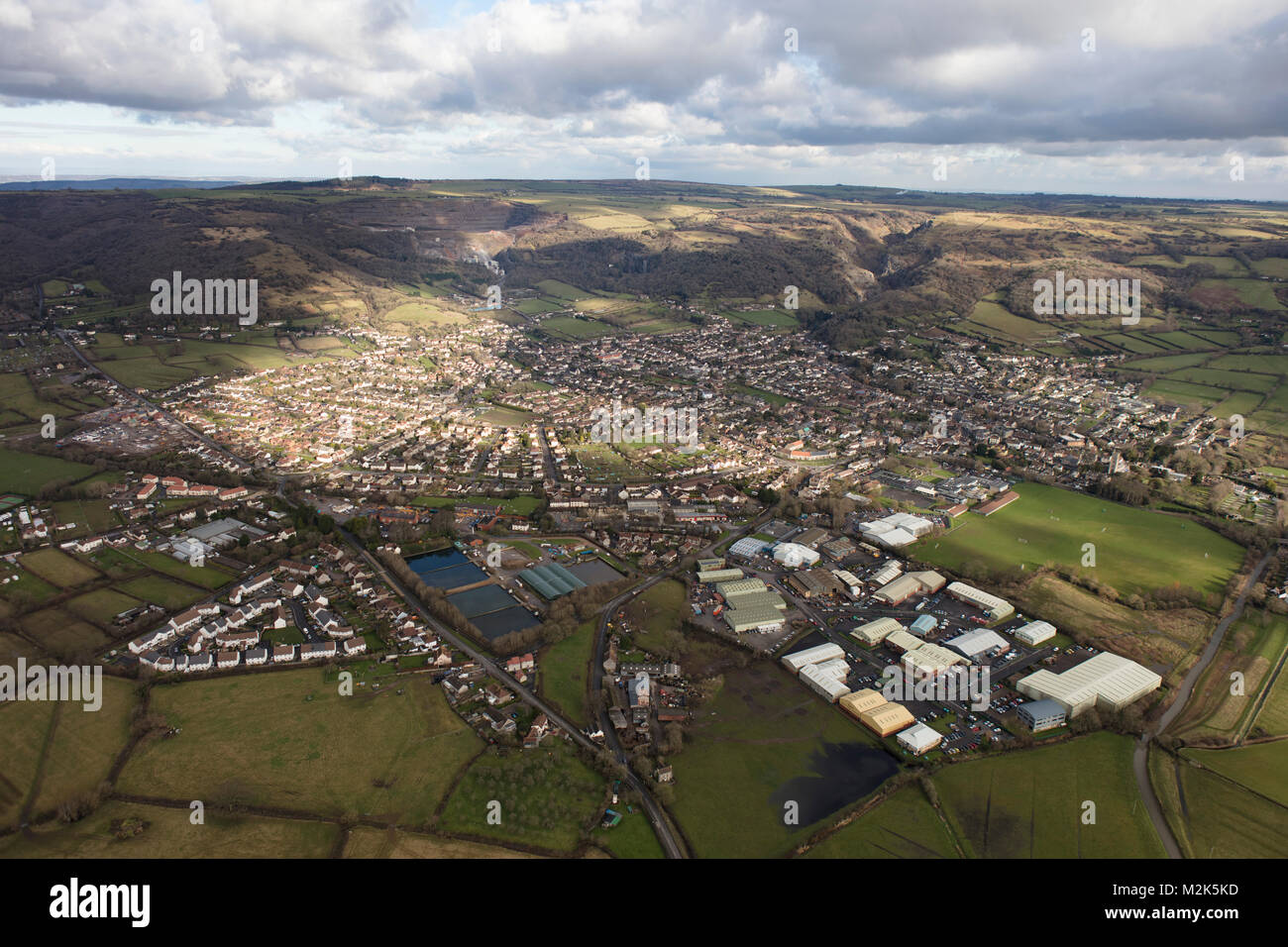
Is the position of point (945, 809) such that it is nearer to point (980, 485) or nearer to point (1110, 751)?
point (1110, 751)

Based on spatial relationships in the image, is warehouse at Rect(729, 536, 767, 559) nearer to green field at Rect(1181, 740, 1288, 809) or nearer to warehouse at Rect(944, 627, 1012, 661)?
warehouse at Rect(944, 627, 1012, 661)

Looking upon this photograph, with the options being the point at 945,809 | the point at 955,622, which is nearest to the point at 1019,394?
the point at 955,622

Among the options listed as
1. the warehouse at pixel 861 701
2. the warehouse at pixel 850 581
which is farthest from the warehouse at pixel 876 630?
the warehouse at pixel 861 701

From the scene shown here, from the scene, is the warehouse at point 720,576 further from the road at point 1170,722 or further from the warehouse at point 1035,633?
the road at point 1170,722

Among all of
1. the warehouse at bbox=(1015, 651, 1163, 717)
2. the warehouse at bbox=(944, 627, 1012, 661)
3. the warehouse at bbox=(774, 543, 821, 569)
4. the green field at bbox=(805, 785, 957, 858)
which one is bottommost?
the green field at bbox=(805, 785, 957, 858)

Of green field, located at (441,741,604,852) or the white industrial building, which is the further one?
the white industrial building

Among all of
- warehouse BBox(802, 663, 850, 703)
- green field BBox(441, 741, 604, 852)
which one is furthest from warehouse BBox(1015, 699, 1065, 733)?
green field BBox(441, 741, 604, 852)

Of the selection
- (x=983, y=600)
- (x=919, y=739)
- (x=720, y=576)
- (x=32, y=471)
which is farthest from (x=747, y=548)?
(x=32, y=471)
